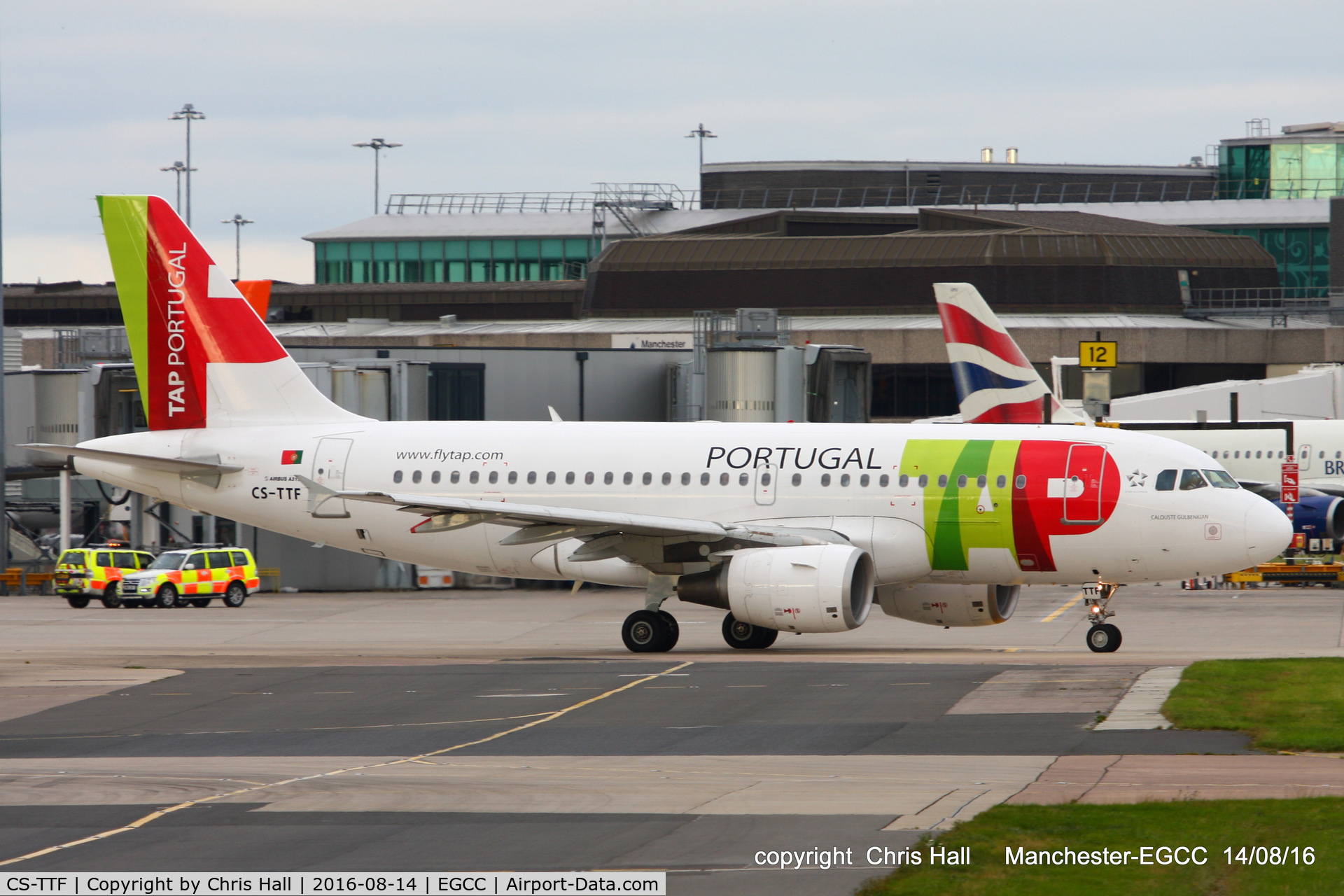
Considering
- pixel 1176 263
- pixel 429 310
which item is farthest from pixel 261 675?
pixel 429 310

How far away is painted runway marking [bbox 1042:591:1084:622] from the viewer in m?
39.2

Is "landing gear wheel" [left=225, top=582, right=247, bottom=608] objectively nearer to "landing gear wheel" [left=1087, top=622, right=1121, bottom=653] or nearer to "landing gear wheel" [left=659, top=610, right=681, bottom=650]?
"landing gear wheel" [left=659, top=610, right=681, bottom=650]

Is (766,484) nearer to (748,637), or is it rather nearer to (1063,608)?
(748,637)

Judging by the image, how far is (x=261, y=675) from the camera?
27531mm

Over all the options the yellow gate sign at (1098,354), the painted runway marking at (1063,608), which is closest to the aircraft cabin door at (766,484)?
the painted runway marking at (1063,608)

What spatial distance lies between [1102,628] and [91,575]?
30.4m

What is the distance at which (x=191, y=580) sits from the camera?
46844 mm

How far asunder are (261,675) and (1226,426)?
42.7m

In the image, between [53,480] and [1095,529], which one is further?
[53,480]

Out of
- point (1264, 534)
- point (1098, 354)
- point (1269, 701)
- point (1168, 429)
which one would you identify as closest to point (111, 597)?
point (1098, 354)

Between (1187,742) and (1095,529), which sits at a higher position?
(1095,529)

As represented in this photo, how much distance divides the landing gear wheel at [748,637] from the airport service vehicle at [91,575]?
23037mm

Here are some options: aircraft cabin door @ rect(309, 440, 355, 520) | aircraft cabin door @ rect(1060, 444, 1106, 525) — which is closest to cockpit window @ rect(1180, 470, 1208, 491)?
aircraft cabin door @ rect(1060, 444, 1106, 525)

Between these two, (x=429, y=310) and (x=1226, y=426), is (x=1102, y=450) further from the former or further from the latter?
(x=429, y=310)
